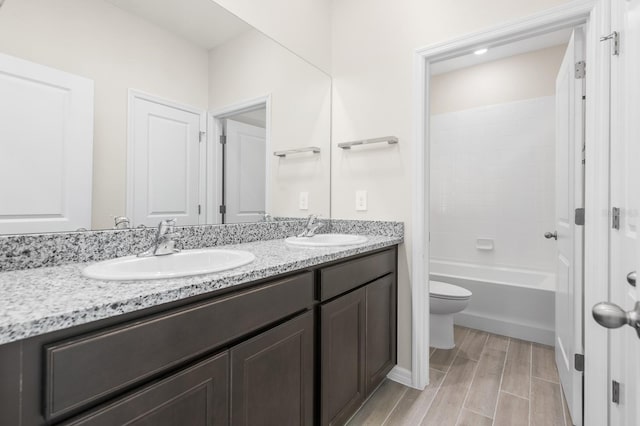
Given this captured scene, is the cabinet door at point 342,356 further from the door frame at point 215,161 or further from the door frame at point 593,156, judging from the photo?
the door frame at point 593,156

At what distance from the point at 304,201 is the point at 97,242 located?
121cm

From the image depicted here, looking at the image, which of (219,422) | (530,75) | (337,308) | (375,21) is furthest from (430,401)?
(530,75)

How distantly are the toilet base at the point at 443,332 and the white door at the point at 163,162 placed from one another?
6.21 ft

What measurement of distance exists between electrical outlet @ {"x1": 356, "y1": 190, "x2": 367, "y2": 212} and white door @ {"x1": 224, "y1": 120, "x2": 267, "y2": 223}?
650 mm

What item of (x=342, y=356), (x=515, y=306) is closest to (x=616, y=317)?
(x=342, y=356)

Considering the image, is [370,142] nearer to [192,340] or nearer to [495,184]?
[192,340]

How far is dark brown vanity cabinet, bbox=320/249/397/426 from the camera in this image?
129 centimetres

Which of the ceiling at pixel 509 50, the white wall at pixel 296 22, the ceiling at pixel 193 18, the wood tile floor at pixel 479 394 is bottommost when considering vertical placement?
the wood tile floor at pixel 479 394

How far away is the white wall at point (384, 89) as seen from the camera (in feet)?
5.95

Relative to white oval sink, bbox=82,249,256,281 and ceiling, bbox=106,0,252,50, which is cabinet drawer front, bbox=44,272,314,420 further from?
ceiling, bbox=106,0,252,50

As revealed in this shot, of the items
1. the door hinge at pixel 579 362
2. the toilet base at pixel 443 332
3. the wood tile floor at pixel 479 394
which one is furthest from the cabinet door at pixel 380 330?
→ the door hinge at pixel 579 362

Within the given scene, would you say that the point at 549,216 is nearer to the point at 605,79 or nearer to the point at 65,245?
the point at 605,79

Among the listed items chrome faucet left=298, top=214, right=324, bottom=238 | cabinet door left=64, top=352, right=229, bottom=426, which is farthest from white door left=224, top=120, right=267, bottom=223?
cabinet door left=64, top=352, right=229, bottom=426

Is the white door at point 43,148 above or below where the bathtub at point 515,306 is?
above
